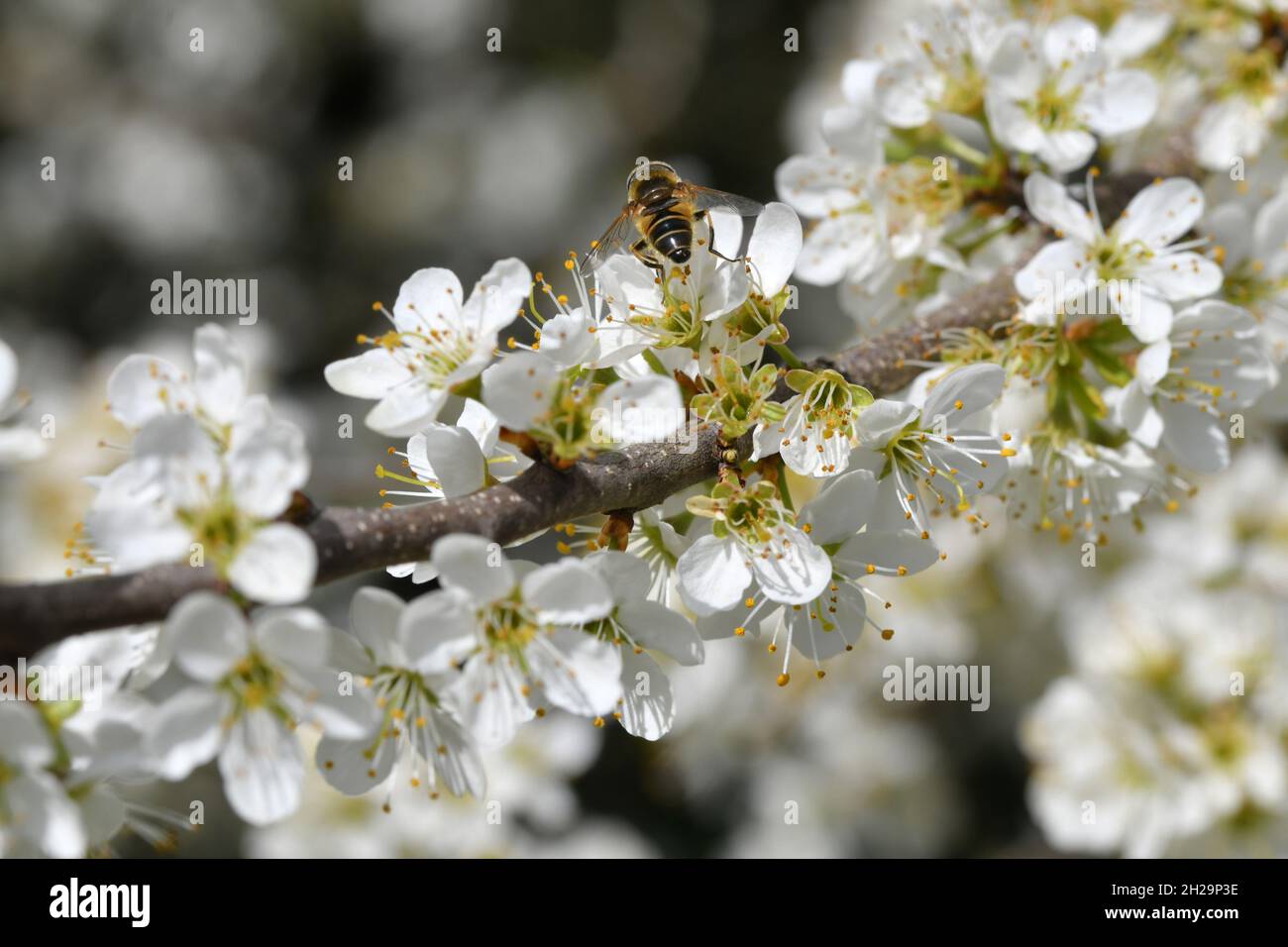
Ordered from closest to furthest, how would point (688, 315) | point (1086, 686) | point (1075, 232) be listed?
point (688, 315) < point (1075, 232) < point (1086, 686)

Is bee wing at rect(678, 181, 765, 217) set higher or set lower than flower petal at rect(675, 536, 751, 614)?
higher

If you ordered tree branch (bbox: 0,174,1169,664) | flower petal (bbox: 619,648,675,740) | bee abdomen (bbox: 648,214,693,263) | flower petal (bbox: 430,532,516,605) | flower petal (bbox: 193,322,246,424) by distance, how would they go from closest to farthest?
tree branch (bbox: 0,174,1169,664), flower petal (bbox: 430,532,516,605), flower petal (bbox: 193,322,246,424), flower petal (bbox: 619,648,675,740), bee abdomen (bbox: 648,214,693,263)

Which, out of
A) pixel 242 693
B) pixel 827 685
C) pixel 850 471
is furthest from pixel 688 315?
pixel 827 685

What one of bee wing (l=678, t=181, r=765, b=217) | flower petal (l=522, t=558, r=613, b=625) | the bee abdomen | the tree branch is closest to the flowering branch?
the tree branch

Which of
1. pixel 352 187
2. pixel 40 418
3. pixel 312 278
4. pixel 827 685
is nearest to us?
pixel 40 418

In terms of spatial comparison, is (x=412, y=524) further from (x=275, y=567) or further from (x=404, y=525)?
(x=275, y=567)

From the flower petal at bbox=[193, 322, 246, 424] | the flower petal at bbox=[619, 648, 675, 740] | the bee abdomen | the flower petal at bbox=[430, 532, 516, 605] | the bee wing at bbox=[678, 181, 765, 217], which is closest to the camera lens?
the flower petal at bbox=[430, 532, 516, 605]

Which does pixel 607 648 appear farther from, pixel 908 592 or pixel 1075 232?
pixel 908 592

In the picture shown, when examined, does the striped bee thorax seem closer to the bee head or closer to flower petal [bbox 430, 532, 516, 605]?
the bee head
